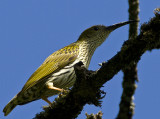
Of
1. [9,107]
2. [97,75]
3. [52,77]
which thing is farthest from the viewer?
[52,77]

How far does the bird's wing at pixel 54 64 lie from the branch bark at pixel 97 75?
4.43 ft

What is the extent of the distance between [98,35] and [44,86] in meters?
2.67

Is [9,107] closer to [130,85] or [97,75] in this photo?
[97,75]

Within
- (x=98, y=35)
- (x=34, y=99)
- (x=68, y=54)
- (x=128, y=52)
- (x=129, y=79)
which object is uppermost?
(x=98, y=35)

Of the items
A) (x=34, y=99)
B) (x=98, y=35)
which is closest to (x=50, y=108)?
(x=34, y=99)

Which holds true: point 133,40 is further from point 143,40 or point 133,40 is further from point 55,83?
point 55,83

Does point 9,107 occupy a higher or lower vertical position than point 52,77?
lower

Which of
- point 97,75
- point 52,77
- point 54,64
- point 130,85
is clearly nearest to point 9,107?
point 52,77

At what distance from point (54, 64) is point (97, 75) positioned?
9.14 feet

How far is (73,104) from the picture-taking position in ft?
17.0

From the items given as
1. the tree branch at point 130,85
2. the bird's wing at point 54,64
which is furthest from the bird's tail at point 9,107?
the tree branch at point 130,85

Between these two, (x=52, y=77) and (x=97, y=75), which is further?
(x=52, y=77)

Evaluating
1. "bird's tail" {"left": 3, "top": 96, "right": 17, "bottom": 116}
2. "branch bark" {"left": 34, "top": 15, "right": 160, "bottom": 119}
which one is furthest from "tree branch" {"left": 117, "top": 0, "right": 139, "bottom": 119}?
"bird's tail" {"left": 3, "top": 96, "right": 17, "bottom": 116}

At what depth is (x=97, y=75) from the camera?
463 centimetres
